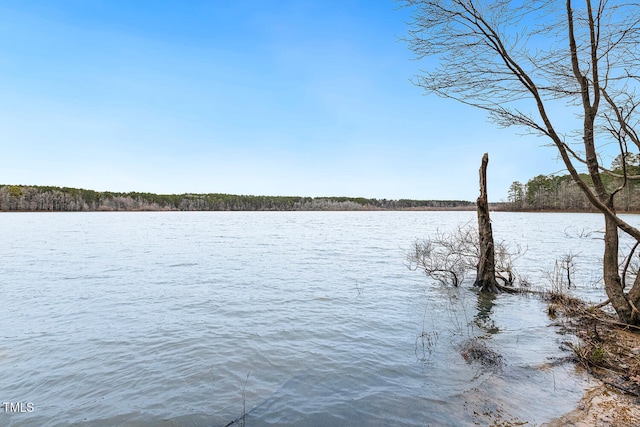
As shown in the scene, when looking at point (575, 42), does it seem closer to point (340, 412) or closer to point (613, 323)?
point (613, 323)

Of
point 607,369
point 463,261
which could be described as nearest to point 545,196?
point 463,261

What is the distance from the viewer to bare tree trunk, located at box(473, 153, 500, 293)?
13.3 metres

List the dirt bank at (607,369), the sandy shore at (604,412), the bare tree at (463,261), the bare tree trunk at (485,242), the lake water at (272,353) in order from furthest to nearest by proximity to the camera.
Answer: the bare tree at (463,261) < the bare tree trunk at (485,242) < the lake water at (272,353) < the dirt bank at (607,369) < the sandy shore at (604,412)

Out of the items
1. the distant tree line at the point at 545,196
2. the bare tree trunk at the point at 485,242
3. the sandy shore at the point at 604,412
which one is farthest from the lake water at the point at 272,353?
the distant tree line at the point at 545,196

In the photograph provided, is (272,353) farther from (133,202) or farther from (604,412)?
(133,202)

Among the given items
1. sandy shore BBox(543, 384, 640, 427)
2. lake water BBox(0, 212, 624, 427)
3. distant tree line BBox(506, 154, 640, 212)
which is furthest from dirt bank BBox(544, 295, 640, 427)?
distant tree line BBox(506, 154, 640, 212)

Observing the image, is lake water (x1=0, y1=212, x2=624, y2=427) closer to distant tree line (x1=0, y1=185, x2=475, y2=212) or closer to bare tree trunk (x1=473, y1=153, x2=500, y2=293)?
bare tree trunk (x1=473, y1=153, x2=500, y2=293)

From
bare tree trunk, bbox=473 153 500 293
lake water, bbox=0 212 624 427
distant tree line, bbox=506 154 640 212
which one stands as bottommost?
lake water, bbox=0 212 624 427

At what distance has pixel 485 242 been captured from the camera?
13.3 m

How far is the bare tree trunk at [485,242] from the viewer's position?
13.3 metres

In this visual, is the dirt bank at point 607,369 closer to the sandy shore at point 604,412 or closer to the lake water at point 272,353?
the sandy shore at point 604,412

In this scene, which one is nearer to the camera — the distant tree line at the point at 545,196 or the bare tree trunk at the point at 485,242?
the bare tree trunk at the point at 485,242

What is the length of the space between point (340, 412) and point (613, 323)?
Answer: 22.0 ft

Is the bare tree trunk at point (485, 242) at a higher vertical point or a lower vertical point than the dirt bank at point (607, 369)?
higher
